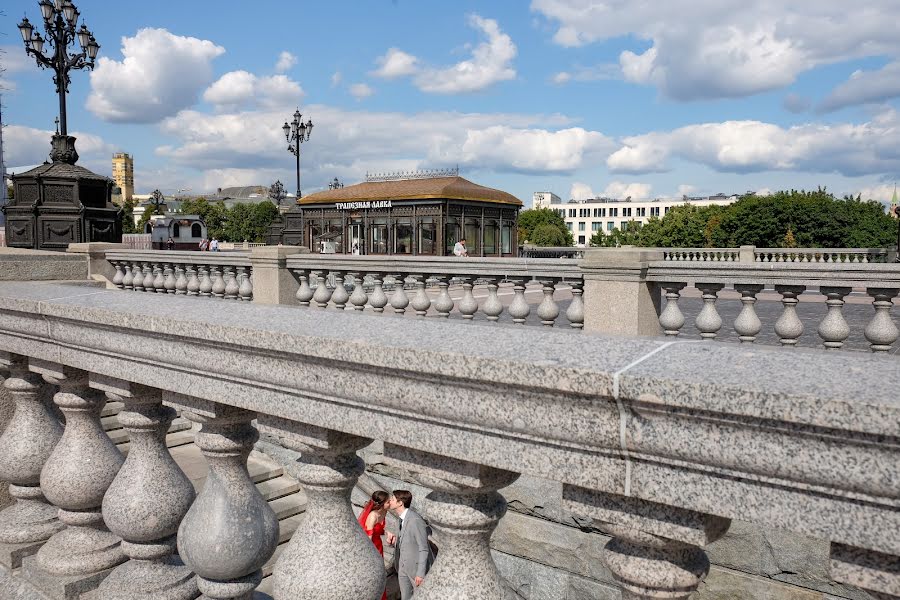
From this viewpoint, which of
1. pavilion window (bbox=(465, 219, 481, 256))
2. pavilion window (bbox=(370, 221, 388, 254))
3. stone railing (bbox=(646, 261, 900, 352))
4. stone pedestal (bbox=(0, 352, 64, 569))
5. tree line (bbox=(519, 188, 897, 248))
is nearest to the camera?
stone pedestal (bbox=(0, 352, 64, 569))

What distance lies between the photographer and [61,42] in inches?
755

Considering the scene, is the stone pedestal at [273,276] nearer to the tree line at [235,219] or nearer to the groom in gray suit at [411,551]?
the groom in gray suit at [411,551]

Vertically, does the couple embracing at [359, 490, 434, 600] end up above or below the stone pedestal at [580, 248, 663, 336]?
below

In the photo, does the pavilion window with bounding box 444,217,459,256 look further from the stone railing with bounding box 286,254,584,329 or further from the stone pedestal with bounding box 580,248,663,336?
the stone pedestal with bounding box 580,248,663,336

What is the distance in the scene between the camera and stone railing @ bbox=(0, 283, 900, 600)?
1.20m

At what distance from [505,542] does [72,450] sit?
4.78m

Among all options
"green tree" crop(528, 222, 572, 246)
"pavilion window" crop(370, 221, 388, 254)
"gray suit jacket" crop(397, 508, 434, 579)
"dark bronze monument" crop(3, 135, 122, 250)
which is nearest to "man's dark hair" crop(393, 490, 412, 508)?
"gray suit jacket" crop(397, 508, 434, 579)

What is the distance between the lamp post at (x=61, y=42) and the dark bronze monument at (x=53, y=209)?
1.53 m

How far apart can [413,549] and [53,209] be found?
17447mm

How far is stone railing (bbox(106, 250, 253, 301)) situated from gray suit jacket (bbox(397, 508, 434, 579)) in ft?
20.3

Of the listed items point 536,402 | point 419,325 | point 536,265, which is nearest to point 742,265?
point 536,265

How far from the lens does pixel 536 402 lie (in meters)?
1.46

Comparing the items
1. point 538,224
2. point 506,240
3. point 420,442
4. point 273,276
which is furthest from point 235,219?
point 420,442

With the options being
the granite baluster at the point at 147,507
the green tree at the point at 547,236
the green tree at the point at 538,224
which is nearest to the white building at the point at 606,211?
the green tree at the point at 538,224
